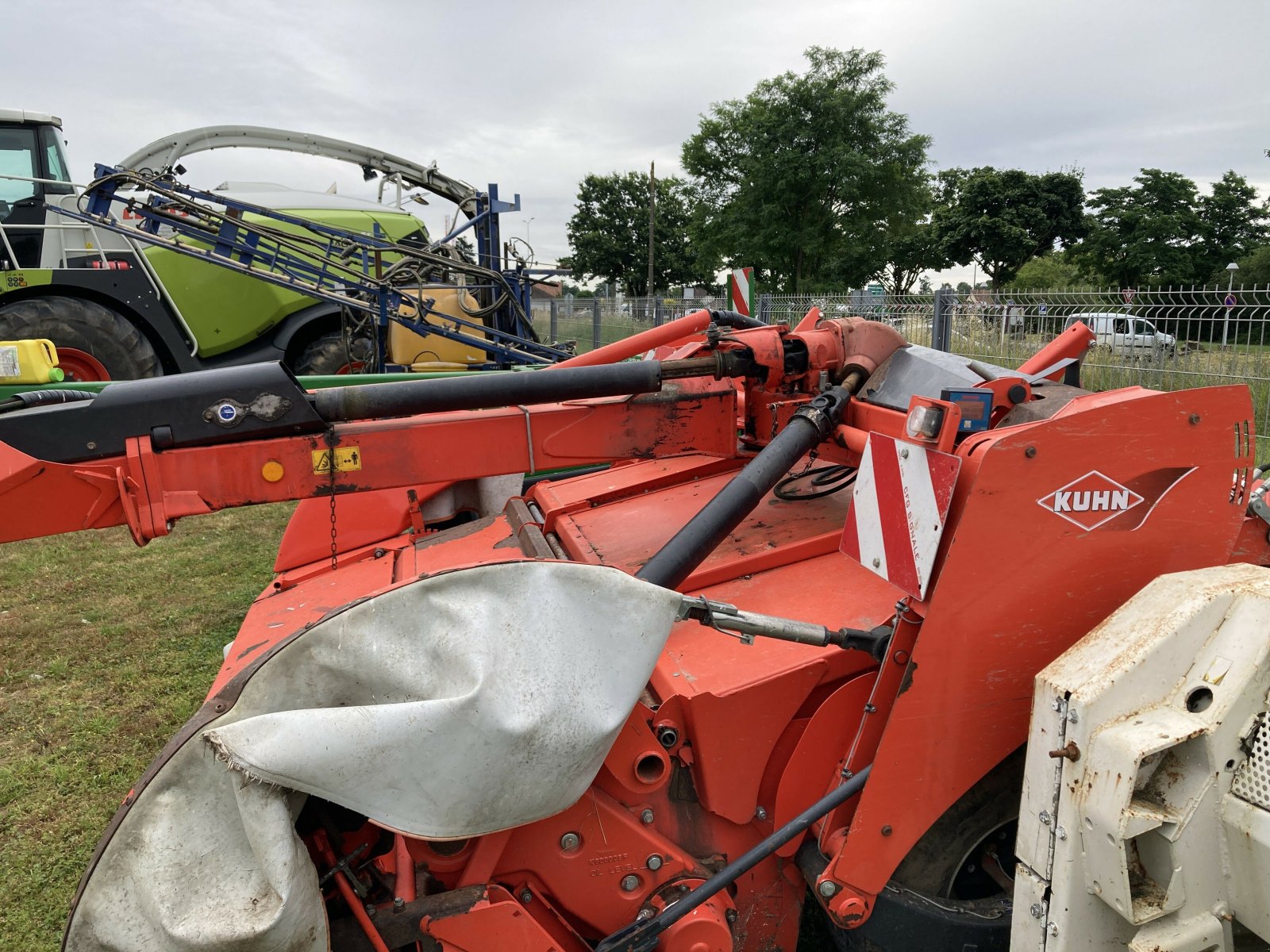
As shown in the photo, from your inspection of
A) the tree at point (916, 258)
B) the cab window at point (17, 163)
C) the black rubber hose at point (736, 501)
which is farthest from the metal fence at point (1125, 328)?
the tree at point (916, 258)

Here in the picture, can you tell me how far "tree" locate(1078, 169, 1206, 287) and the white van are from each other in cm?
3206

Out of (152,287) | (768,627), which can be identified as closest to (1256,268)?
(152,287)

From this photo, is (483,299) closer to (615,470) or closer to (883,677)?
(615,470)

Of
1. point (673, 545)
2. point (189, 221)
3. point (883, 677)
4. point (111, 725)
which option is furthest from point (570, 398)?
point (189, 221)

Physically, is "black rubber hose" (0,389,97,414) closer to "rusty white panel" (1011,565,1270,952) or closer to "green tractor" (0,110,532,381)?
"rusty white panel" (1011,565,1270,952)

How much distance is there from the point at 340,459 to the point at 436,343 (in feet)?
21.2

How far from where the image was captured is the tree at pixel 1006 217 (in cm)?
A: 3347

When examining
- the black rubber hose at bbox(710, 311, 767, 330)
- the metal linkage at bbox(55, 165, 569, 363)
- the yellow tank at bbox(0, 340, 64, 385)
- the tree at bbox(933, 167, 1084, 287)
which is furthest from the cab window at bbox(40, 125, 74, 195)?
the tree at bbox(933, 167, 1084, 287)

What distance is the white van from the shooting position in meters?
6.36

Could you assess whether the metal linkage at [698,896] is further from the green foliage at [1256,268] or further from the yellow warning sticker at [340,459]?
the green foliage at [1256,268]

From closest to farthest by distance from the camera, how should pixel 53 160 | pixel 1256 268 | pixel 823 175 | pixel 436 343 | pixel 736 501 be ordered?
pixel 736 501 → pixel 53 160 → pixel 436 343 → pixel 823 175 → pixel 1256 268

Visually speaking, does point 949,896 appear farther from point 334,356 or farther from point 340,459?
point 334,356

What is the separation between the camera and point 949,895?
196 centimetres

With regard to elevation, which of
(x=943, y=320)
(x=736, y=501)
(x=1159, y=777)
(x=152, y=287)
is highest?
(x=152, y=287)
